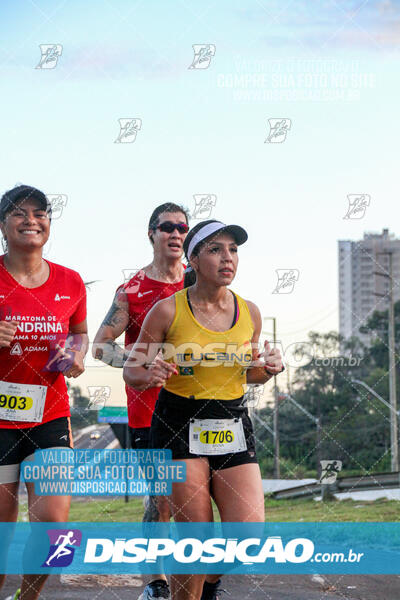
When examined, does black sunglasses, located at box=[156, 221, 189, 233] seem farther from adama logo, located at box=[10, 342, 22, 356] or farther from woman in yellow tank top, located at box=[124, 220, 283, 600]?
adama logo, located at box=[10, 342, 22, 356]

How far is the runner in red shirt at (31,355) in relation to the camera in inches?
197

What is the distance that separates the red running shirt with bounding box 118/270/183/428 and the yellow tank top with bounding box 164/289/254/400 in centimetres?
123

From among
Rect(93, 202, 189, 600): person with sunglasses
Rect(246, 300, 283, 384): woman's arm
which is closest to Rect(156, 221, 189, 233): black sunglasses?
Rect(93, 202, 189, 600): person with sunglasses

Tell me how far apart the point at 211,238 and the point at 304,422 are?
46560 millimetres

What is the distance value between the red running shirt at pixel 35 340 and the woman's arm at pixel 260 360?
1.12m

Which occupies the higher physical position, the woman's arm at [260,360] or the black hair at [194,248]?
the black hair at [194,248]

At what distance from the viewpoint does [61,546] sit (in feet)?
16.4

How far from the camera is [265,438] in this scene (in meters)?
52.5

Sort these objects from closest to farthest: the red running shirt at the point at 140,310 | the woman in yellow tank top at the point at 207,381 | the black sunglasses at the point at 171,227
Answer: the woman in yellow tank top at the point at 207,381, the red running shirt at the point at 140,310, the black sunglasses at the point at 171,227

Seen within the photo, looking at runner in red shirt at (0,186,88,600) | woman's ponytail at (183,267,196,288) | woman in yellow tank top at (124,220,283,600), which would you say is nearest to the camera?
woman in yellow tank top at (124,220,283,600)

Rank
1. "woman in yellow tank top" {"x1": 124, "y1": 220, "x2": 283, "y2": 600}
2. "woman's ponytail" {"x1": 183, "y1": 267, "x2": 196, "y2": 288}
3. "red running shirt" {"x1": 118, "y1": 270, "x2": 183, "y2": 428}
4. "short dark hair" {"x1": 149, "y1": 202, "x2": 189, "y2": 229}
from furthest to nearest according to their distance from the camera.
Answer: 1. "short dark hair" {"x1": 149, "y1": 202, "x2": 189, "y2": 229}
2. "red running shirt" {"x1": 118, "y1": 270, "x2": 183, "y2": 428}
3. "woman's ponytail" {"x1": 183, "y1": 267, "x2": 196, "y2": 288}
4. "woman in yellow tank top" {"x1": 124, "y1": 220, "x2": 283, "y2": 600}

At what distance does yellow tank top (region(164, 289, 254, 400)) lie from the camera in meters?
4.77

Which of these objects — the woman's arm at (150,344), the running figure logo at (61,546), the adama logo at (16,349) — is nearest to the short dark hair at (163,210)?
the woman's arm at (150,344)

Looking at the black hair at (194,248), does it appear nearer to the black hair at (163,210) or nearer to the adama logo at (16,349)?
the black hair at (163,210)
